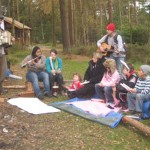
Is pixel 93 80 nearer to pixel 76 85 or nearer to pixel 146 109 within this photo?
pixel 76 85

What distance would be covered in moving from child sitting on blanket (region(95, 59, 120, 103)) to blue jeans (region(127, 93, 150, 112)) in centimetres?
68

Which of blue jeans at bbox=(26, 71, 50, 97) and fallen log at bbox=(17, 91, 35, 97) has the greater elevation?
blue jeans at bbox=(26, 71, 50, 97)

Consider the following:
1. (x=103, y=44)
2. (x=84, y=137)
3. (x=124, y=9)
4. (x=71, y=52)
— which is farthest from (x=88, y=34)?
(x=84, y=137)

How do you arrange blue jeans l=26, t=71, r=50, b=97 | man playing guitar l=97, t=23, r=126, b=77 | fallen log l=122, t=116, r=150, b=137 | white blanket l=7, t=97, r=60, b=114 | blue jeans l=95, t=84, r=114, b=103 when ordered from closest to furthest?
fallen log l=122, t=116, r=150, b=137, white blanket l=7, t=97, r=60, b=114, blue jeans l=95, t=84, r=114, b=103, blue jeans l=26, t=71, r=50, b=97, man playing guitar l=97, t=23, r=126, b=77

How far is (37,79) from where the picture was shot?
882 centimetres

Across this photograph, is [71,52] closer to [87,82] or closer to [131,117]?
[87,82]

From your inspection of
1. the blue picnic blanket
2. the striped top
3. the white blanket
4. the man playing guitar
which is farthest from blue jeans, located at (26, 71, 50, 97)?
the striped top

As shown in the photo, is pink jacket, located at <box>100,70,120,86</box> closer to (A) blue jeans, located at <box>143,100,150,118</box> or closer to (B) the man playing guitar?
(B) the man playing guitar

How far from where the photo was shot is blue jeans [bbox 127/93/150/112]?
274 inches

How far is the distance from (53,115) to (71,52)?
48.5ft

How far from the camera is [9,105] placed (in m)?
7.75

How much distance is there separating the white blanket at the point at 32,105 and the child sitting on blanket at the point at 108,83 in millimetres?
1254

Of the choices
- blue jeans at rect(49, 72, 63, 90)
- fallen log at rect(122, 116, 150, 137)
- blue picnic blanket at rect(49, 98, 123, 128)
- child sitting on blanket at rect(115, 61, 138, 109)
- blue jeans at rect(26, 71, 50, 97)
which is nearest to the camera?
fallen log at rect(122, 116, 150, 137)

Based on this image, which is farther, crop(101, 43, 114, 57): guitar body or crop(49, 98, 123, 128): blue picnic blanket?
crop(101, 43, 114, 57): guitar body
